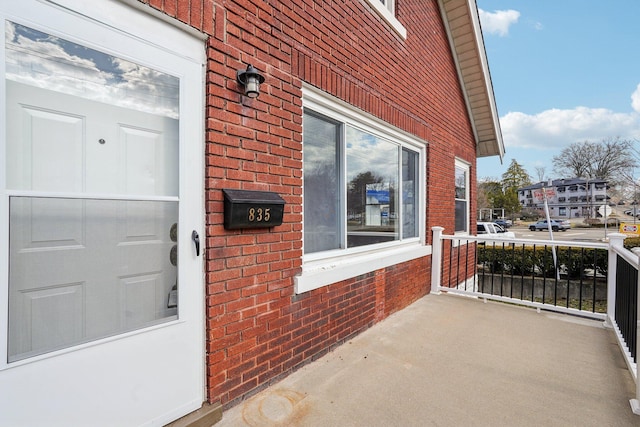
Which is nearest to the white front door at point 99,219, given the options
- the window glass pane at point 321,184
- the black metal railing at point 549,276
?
the window glass pane at point 321,184

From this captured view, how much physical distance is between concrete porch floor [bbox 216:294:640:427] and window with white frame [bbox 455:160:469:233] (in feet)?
10.6

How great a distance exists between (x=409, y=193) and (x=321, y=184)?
2.08 meters

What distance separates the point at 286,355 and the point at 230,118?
183 cm

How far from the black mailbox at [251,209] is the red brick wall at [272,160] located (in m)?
0.06

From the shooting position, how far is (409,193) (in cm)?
470

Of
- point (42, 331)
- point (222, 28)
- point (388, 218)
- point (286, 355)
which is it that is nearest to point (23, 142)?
point (42, 331)

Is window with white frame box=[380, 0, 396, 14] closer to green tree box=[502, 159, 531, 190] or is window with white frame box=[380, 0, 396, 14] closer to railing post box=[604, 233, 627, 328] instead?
railing post box=[604, 233, 627, 328]

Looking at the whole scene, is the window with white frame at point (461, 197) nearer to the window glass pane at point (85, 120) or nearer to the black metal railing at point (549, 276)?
the black metal railing at point (549, 276)

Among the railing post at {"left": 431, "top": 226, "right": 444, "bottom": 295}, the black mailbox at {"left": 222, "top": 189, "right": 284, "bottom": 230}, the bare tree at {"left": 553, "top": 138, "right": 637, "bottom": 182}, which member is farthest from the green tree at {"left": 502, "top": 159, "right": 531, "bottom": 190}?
the black mailbox at {"left": 222, "top": 189, "right": 284, "bottom": 230}

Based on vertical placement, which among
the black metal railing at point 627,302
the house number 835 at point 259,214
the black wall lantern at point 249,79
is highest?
the black wall lantern at point 249,79

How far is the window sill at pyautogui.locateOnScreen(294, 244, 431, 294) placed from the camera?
8.82 feet

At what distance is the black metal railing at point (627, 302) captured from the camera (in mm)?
2688

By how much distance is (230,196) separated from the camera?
6.63 feet

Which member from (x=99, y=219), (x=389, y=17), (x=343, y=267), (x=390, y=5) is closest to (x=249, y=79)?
(x=99, y=219)
